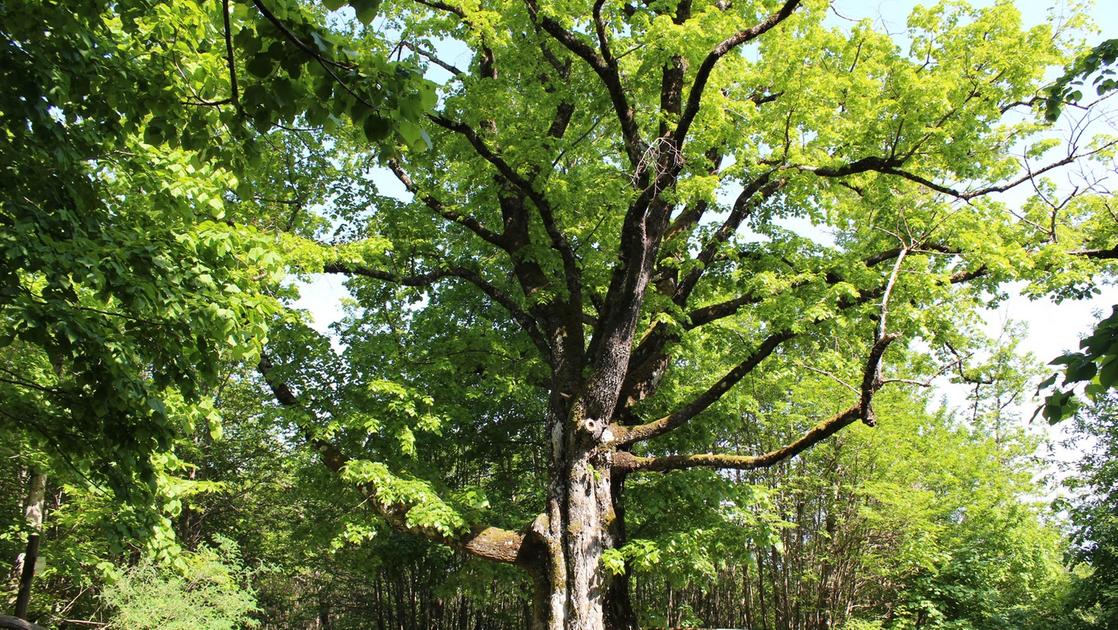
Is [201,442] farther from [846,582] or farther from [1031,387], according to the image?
[1031,387]

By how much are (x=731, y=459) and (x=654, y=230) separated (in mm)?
2420

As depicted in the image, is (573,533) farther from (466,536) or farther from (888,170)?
(888,170)

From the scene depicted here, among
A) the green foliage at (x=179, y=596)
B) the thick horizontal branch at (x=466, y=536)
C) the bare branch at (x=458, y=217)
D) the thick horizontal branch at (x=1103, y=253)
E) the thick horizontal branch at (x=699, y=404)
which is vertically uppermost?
the bare branch at (x=458, y=217)

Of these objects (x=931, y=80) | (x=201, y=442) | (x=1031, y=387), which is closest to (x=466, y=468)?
(x=201, y=442)

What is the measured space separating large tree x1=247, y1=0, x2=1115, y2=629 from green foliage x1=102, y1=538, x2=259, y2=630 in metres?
2.39

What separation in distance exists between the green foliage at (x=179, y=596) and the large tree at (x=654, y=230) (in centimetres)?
239

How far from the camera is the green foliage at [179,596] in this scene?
8.06 metres

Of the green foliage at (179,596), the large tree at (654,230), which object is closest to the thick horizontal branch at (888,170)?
the large tree at (654,230)

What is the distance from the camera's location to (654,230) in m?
7.41

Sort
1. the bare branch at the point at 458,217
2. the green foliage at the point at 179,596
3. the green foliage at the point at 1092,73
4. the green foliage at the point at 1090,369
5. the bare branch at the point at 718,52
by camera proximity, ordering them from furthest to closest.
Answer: the bare branch at the point at 458,217 < the green foliage at the point at 179,596 < the bare branch at the point at 718,52 < the green foliage at the point at 1092,73 < the green foliage at the point at 1090,369

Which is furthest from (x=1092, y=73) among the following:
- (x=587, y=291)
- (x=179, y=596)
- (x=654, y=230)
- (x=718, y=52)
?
(x=179, y=596)

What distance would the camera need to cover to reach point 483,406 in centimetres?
1112

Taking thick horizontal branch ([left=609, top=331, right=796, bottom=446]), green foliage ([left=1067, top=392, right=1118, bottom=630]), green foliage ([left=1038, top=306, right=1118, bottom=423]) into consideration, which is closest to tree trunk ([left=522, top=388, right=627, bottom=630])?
thick horizontal branch ([left=609, top=331, right=796, bottom=446])

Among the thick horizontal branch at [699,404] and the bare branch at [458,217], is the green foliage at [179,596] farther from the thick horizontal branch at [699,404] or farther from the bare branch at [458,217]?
the thick horizontal branch at [699,404]
